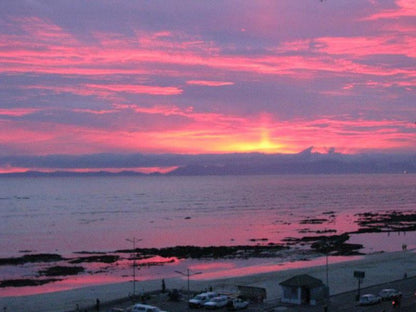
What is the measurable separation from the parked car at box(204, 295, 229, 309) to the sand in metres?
5.38

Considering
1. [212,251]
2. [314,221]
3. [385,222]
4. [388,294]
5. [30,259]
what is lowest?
[30,259]

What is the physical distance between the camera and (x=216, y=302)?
119 feet

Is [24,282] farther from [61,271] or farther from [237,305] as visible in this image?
[237,305]

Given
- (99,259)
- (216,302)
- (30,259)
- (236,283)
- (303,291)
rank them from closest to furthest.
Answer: (216,302)
(303,291)
(236,283)
(30,259)
(99,259)

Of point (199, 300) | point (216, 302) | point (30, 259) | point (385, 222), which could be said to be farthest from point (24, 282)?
point (385, 222)

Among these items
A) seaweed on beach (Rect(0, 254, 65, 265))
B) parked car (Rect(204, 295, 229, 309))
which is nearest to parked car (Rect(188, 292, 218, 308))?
parked car (Rect(204, 295, 229, 309))

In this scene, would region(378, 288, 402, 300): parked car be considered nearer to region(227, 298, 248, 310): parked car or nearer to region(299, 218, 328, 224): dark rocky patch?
region(227, 298, 248, 310): parked car

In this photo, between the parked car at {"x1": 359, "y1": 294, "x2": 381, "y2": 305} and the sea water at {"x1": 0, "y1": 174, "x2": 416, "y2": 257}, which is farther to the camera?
the sea water at {"x1": 0, "y1": 174, "x2": 416, "y2": 257}

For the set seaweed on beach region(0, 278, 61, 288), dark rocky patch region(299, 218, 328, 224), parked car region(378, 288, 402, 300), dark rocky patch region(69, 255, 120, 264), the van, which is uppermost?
dark rocky patch region(299, 218, 328, 224)

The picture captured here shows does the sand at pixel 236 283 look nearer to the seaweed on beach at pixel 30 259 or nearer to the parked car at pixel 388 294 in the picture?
the parked car at pixel 388 294

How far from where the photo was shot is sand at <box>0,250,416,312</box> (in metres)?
45.3

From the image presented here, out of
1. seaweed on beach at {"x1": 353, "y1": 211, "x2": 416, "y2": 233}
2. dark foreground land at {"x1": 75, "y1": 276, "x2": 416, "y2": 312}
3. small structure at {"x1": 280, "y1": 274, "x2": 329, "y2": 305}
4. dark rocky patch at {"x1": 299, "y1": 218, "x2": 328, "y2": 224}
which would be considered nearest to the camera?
dark foreground land at {"x1": 75, "y1": 276, "x2": 416, "y2": 312}

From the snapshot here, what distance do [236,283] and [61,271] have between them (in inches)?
852

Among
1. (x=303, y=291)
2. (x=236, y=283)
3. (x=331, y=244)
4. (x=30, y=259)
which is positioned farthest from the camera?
(x=331, y=244)
